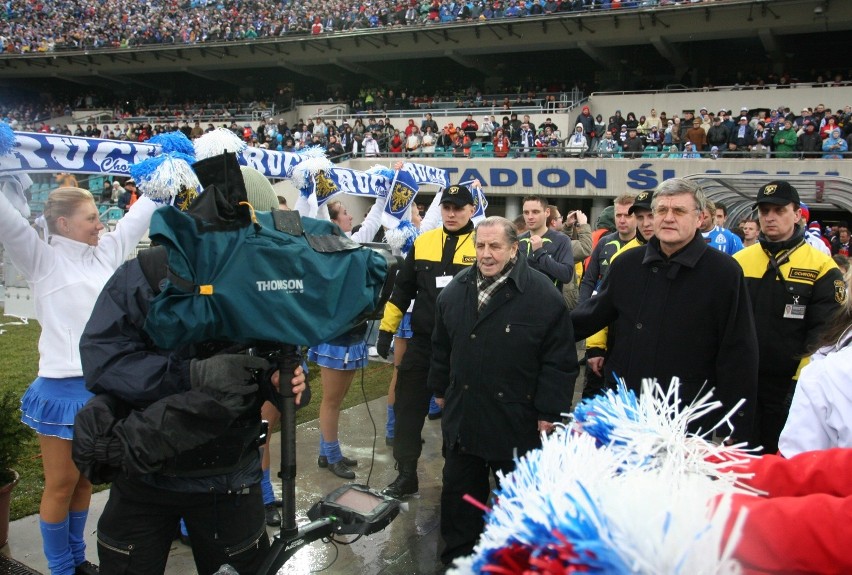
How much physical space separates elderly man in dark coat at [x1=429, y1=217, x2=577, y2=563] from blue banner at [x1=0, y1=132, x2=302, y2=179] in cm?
209

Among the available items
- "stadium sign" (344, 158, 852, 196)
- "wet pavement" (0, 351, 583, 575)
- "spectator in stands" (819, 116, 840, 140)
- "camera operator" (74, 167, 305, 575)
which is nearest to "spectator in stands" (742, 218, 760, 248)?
"wet pavement" (0, 351, 583, 575)

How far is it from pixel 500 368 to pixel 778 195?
2.08 m

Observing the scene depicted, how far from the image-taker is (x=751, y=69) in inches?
982

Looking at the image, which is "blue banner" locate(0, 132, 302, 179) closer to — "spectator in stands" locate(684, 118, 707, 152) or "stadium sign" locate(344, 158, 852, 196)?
"stadium sign" locate(344, 158, 852, 196)

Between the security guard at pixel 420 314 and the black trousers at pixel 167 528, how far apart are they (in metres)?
Result: 2.14

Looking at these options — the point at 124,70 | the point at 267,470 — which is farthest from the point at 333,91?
the point at 267,470

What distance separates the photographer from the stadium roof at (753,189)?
6926 mm

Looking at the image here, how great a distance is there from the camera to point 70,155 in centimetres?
378

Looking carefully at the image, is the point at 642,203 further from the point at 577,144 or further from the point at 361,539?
the point at 577,144

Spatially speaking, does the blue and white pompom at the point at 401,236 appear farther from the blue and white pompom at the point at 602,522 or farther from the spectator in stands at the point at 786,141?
the spectator in stands at the point at 786,141

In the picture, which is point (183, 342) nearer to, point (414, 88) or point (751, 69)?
point (751, 69)

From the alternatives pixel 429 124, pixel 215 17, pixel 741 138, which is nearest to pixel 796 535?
pixel 741 138

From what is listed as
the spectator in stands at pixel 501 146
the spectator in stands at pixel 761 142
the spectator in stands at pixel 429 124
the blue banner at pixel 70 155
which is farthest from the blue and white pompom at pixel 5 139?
the spectator in stands at pixel 429 124

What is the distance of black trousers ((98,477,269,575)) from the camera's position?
2012 mm
